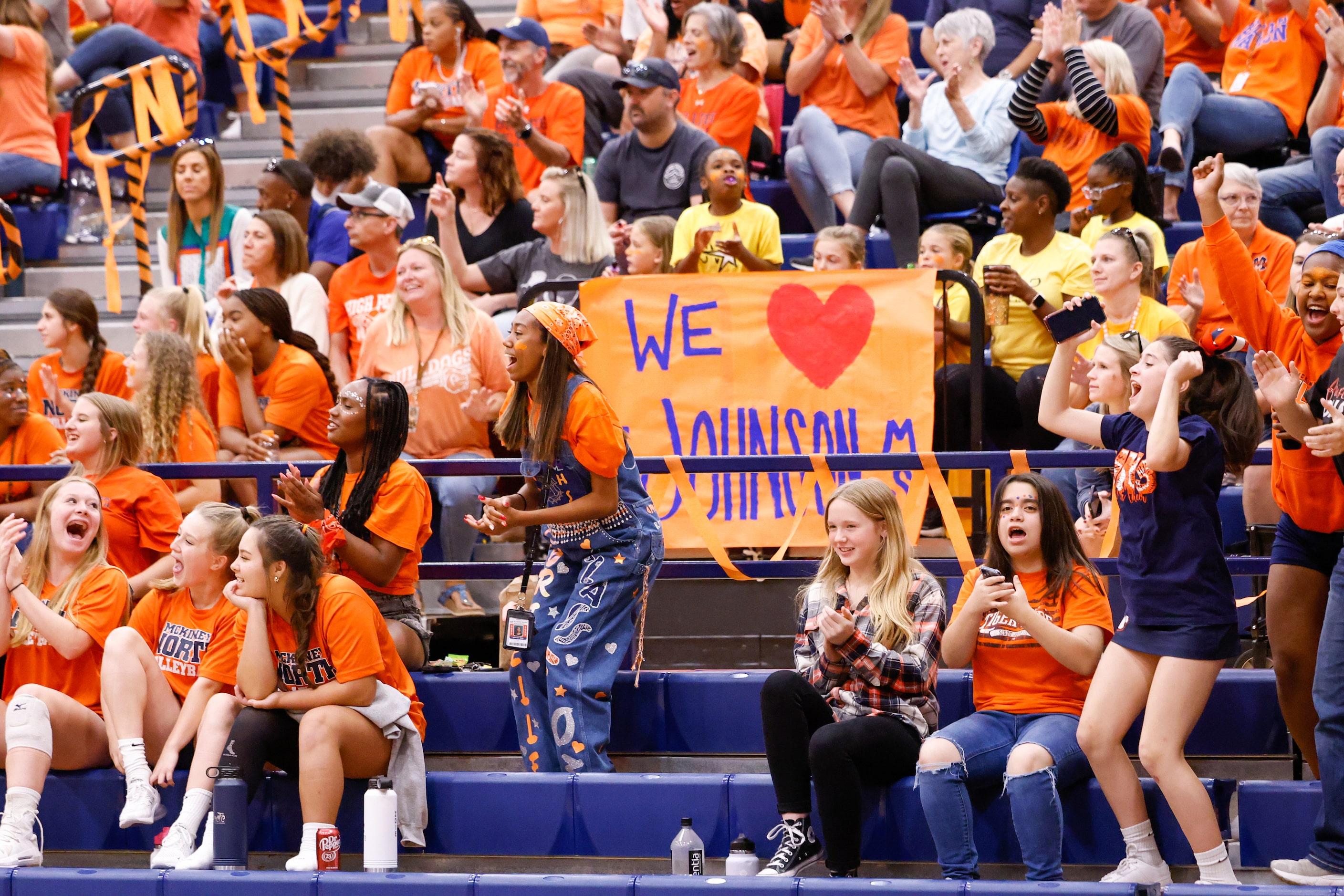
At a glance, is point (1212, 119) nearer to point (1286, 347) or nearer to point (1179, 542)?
point (1286, 347)

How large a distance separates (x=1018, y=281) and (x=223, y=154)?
20.6 feet

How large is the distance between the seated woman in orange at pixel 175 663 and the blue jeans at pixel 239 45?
244 inches

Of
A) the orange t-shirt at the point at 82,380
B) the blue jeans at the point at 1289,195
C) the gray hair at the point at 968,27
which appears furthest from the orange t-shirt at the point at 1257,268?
the orange t-shirt at the point at 82,380

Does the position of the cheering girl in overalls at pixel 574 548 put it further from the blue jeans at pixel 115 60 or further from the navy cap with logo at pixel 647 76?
the blue jeans at pixel 115 60

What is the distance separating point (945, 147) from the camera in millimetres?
8734

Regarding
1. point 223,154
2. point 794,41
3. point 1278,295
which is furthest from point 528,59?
point 1278,295

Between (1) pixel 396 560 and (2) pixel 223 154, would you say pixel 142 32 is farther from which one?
(1) pixel 396 560

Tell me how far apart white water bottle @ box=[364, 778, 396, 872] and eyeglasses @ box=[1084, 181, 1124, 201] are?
4.42 m

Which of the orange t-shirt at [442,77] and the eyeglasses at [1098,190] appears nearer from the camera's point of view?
the eyeglasses at [1098,190]

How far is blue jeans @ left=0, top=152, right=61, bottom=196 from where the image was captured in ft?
31.7

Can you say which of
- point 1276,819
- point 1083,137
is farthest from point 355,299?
point 1276,819

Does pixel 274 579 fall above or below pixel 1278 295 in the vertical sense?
below

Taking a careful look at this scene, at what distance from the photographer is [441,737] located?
570 cm

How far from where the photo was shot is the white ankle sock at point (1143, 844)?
14.7ft
